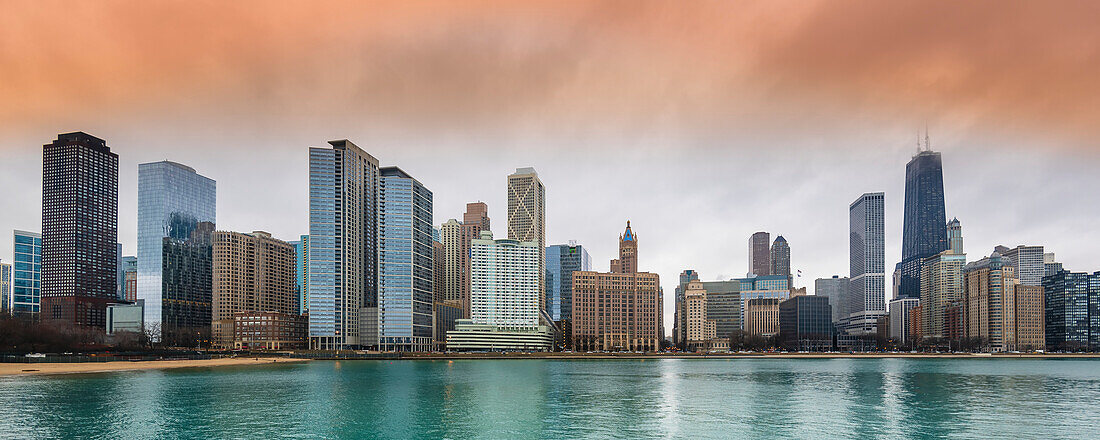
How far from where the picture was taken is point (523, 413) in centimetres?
8012

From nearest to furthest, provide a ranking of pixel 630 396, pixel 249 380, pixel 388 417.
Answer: pixel 388 417, pixel 630 396, pixel 249 380

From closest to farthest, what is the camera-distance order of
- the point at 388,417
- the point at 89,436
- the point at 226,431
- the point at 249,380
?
1. the point at 89,436
2. the point at 226,431
3. the point at 388,417
4. the point at 249,380

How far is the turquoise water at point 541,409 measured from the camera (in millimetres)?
65812

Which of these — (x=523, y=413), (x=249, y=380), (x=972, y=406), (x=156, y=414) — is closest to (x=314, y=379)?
(x=249, y=380)

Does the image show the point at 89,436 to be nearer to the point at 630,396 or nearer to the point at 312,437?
the point at 312,437

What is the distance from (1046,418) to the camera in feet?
251

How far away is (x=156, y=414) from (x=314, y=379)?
61996 mm

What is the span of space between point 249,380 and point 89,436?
248 feet

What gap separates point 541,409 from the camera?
8394 cm

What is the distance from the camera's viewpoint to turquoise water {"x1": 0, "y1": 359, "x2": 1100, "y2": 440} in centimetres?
6581

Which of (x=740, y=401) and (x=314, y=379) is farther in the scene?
(x=314, y=379)

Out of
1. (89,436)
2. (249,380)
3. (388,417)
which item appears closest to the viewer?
(89,436)

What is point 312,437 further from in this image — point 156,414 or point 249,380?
point 249,380

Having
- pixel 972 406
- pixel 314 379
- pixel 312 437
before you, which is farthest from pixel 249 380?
pixel 972 406
